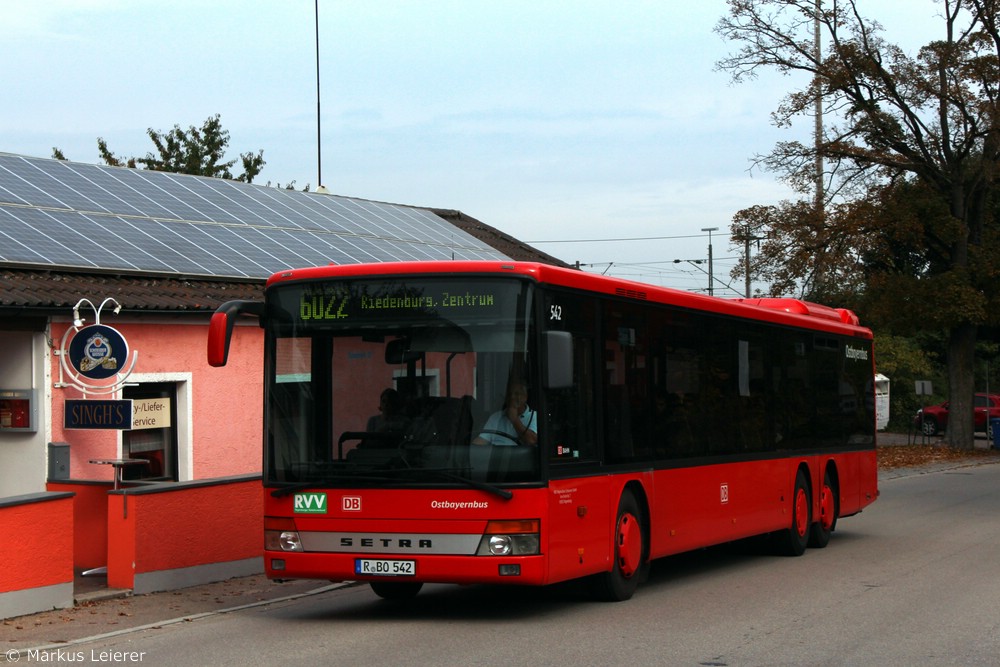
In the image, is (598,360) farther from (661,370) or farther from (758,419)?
(758,419)

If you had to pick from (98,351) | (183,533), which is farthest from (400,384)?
(98,351)

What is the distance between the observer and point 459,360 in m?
10.1

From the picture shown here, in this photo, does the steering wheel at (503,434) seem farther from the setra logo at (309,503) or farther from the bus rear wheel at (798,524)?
the bus rear wheel at (798,524)

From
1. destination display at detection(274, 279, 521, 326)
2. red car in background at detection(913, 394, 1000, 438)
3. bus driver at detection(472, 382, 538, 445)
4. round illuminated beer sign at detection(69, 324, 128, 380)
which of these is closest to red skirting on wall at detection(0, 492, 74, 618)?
destination display at detection(274, 279, 521, 326)

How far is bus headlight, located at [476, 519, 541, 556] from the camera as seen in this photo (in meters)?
9.89

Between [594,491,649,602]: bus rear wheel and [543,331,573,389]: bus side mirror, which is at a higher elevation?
[543,331,573,389]: bus side mirror

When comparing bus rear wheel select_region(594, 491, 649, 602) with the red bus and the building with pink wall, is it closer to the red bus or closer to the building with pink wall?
the red bus

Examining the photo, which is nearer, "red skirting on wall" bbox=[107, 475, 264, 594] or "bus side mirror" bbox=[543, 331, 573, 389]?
"bus side mirror" bbox=[543, 331, 573, 389]

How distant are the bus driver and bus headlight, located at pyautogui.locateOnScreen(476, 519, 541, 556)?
0.61 meters

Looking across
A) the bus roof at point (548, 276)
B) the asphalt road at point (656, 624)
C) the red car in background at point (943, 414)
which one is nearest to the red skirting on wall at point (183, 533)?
the asphalt road at point (656, 624)

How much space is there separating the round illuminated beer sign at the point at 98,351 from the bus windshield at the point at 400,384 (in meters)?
3.69

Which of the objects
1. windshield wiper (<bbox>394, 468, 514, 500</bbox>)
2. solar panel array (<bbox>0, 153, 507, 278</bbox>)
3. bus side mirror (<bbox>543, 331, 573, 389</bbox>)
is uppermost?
solar panel array (<bbox>0, 153, 507, 278</bbox>)

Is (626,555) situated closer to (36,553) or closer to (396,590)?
(396,590)

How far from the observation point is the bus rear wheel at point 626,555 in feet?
36.9
